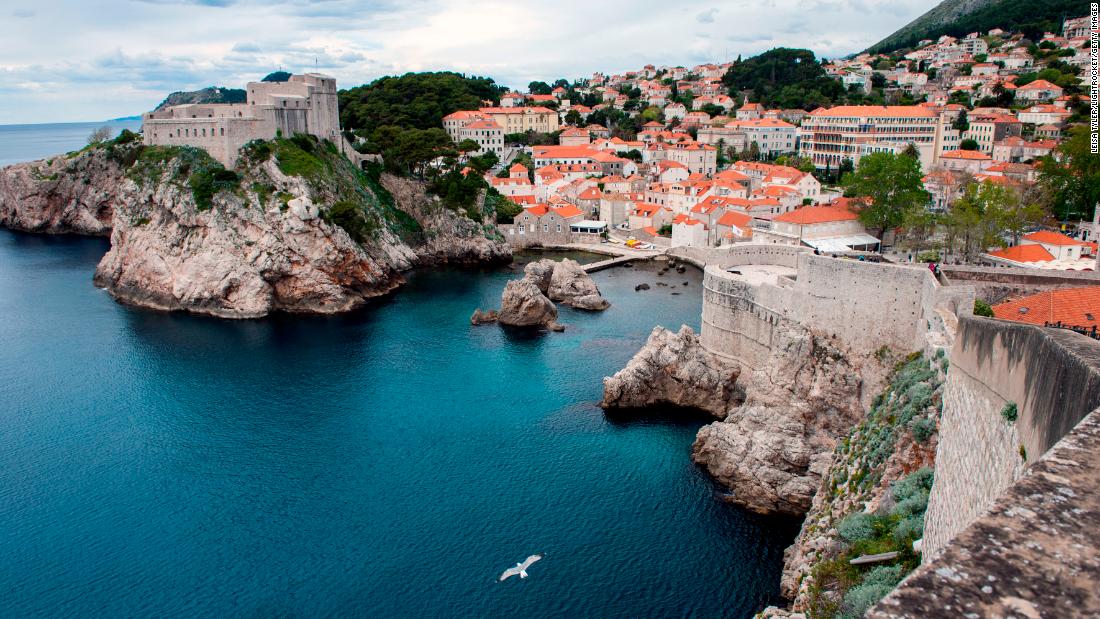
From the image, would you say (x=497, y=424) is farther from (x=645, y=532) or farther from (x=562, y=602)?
(x=562, y=602)

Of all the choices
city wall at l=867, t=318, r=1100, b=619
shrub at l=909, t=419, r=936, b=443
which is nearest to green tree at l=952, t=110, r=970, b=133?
shrub at l=909, t=419, r=936, b=443

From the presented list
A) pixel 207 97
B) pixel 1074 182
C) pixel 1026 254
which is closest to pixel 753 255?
pixel 1026 254

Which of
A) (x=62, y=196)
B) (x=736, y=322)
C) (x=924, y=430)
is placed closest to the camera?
(x=924, y=430)

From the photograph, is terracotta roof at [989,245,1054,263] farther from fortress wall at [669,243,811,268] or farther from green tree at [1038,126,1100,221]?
green tree at [1038,126,1100,221]

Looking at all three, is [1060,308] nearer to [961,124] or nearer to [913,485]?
[913,485]

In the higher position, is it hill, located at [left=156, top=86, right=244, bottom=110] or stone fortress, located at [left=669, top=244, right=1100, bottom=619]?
hill, located at [left=156, top=86, right=244, bottom=110]

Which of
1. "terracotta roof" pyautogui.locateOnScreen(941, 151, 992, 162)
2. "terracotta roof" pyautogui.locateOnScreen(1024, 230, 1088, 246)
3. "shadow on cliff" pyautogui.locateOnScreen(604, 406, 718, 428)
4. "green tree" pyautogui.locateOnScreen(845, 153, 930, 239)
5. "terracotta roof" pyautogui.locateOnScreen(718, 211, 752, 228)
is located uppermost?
"terracotta roof" pyautogui.locateOnScreen(941, 151, 992, 162)
